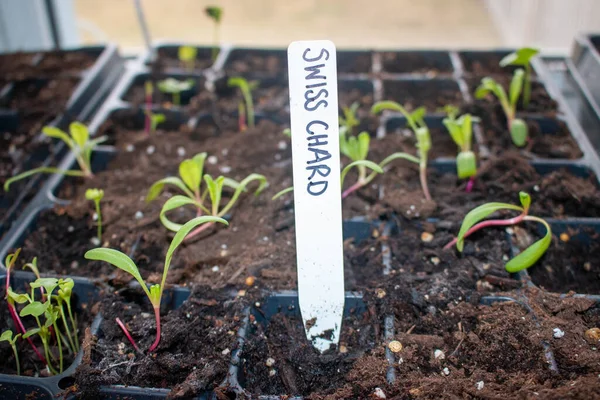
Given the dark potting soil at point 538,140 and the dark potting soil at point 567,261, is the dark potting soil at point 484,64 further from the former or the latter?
the dark potting soil at point 567,261

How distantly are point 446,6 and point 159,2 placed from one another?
6.15 feet

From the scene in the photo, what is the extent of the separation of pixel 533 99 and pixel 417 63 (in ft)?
1.51

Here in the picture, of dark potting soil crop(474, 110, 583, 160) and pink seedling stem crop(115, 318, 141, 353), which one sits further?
dark potting soil crop(474, 110, 583, 160)

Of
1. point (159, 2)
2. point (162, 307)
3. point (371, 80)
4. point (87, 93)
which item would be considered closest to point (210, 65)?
point (87, 93)

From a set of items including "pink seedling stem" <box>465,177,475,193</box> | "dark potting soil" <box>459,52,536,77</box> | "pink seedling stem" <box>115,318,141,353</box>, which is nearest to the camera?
"pink seedling stem" <box>115,318,141,353</box>

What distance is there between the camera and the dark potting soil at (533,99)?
1.74m

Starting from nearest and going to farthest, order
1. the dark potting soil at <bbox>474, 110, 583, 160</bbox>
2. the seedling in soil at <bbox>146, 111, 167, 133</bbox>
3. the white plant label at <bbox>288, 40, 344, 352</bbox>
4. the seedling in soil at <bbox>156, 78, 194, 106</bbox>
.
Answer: the white plant label at <bbox>288, 40, 344, 352</bbox> → the dark potting soil at <bbox>474, 110, 583, 160</bbox> → the seedling in soil at <bbox>146, 111, 167, 133</bbox> → the seedling in soil at <bbox>156, 78, 194, 106</bbox>

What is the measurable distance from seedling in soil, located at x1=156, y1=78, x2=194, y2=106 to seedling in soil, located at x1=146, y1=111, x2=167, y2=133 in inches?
3.7

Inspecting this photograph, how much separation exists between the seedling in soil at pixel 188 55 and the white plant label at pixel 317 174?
1.22 metres

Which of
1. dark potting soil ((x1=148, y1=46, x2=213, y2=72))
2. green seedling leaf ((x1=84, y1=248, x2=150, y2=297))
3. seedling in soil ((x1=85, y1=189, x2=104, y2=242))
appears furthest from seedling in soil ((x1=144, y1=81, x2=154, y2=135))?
green seedling leaf ((x1=84, y1=248, x2=150, y2=297))

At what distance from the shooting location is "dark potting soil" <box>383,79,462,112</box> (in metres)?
1.89

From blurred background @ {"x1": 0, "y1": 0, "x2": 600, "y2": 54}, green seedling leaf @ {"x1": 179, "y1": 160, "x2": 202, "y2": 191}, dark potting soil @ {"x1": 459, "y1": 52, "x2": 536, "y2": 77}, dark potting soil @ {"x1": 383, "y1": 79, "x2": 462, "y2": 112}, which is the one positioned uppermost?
green seedling leaf @ {"x1": 179, "y1": 160, "x2": 202, "y2": 191}

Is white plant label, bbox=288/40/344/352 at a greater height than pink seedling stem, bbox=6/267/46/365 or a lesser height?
greater

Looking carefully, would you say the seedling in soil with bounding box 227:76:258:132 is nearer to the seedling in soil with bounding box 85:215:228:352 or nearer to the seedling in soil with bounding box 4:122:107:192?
the seedling in soil with bounding box 4:122:107:192
